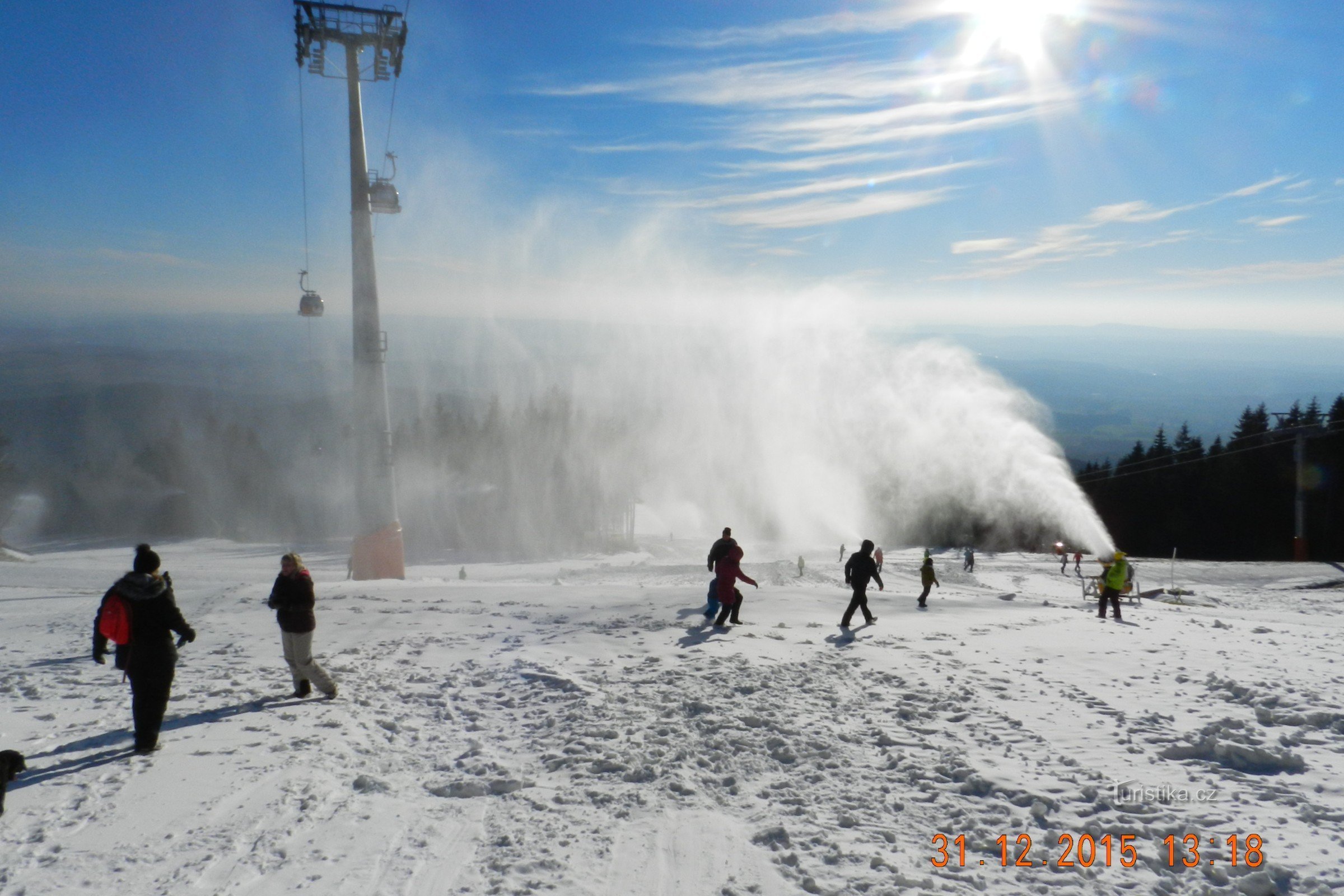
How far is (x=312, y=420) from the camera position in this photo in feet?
495

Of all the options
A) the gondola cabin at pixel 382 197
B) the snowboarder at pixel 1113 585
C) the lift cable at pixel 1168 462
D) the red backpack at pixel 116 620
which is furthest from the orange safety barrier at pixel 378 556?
the lift cable at pixel 1168 462

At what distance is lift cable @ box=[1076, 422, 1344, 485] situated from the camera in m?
52.3

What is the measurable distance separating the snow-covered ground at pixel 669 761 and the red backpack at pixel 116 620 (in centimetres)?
111

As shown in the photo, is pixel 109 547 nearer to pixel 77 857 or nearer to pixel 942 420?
pixel 77 857

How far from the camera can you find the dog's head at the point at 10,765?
5.34 metres

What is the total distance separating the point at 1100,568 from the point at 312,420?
15033cm

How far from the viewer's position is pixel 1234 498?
56.8m

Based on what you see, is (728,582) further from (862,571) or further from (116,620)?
(116,620)

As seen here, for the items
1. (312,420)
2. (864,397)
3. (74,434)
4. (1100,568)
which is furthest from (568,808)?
(74,434)

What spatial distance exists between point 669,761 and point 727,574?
608 cm

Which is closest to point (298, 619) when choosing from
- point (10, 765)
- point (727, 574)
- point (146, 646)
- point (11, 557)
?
point (146, 646)

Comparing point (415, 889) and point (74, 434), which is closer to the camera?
point (415, 889)

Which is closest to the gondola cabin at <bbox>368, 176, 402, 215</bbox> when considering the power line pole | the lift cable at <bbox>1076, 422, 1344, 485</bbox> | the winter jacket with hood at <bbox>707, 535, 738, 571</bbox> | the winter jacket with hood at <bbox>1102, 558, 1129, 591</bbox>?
the winter jacket with hood at <bbox>707, 535, 738, 571</bbox>

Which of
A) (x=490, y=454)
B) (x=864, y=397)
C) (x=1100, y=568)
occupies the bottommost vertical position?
(x=1100, y=568)
